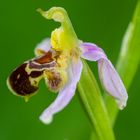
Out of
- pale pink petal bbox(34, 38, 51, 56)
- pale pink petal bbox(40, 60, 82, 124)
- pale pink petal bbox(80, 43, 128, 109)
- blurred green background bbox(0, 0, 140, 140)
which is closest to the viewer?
pale pink petal bbox(40, 60, 82, 124)

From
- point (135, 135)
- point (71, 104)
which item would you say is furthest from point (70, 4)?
point (135, 135)

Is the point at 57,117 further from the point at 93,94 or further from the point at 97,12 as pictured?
the point at 93,94

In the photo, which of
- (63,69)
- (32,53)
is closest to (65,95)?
(63,69)

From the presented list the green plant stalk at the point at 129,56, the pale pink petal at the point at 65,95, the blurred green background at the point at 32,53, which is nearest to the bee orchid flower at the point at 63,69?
the pale pink petal at the point at 65,95

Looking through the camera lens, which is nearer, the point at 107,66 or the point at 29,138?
the point at 107,66

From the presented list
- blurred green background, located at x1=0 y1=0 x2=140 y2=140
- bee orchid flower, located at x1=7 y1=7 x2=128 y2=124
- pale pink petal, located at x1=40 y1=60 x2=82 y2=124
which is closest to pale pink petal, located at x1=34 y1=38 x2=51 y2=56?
bee orchid flower, located at x1=7 y1=7 x2=128 y2=124

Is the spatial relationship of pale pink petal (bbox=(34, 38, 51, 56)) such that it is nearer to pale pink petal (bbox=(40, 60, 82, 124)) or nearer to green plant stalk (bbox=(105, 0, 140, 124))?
pale pink petal (bbox=(40, 60, 82, 124))
